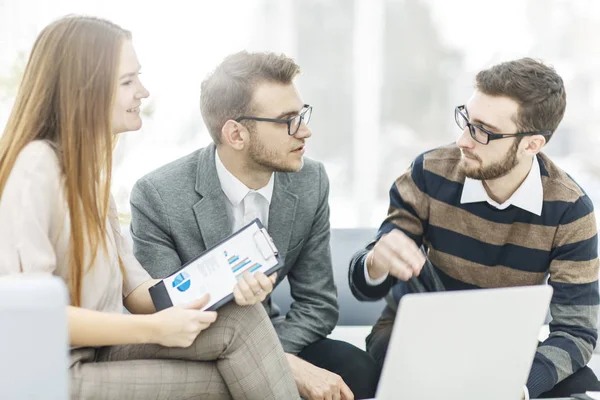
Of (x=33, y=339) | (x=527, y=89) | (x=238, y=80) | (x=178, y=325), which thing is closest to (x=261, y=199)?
(x=238, y=80)

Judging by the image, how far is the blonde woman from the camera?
1.56 meters

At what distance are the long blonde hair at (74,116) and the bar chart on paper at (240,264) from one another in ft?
0.93

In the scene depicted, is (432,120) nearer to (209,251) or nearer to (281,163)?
(281,163)

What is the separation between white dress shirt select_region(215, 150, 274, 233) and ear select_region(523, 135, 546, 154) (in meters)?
0.75

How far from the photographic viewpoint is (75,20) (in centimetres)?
171

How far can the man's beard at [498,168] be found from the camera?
83.6 inches

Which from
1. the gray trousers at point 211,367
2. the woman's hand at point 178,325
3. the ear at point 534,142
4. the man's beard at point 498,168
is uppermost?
the ear at point 534,142

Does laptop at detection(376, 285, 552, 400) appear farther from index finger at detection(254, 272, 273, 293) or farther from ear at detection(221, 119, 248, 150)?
ear at detection(221, 119, 248, 150)

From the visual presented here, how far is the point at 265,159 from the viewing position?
2.19 m

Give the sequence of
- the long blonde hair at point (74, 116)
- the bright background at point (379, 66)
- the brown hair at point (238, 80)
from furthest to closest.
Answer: the bright background at point (379, 66), the brown hair at point (238, 80), the long blonde hair at point (74, 116)

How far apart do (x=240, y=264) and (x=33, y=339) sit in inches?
25.4

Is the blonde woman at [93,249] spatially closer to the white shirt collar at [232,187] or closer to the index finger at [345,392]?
the index finger at [345,392]

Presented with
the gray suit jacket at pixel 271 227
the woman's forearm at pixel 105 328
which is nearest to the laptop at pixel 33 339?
the woman's forearm at pixel 105 328

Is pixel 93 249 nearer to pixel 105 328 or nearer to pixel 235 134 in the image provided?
pixel 105 328
